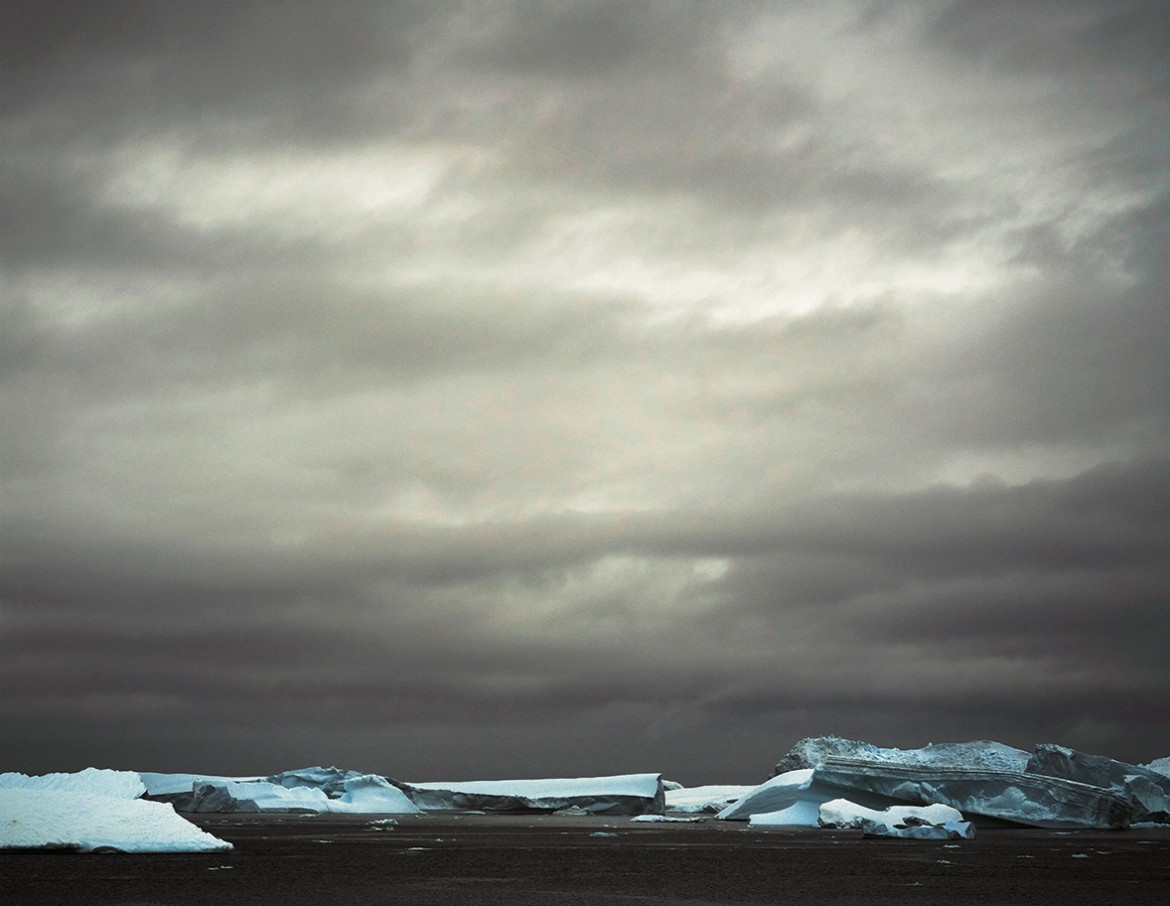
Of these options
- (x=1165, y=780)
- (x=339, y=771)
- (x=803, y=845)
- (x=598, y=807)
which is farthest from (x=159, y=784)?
(x=1165, y=780)

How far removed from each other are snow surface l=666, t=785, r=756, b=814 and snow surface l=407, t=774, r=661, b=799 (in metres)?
8.40

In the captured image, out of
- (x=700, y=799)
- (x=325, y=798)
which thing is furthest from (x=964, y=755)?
(x=325, y=798)

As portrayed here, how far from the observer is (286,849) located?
29562 millimetres

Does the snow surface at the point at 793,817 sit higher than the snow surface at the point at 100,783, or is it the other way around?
the snow surface at the point at 100,783

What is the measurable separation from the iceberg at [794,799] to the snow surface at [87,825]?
27145 millimetres

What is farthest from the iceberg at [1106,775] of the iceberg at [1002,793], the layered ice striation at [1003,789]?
the iceberg at [1002,793]

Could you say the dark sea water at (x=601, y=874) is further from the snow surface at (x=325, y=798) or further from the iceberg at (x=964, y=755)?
the snow surface at (x=325, y=798)

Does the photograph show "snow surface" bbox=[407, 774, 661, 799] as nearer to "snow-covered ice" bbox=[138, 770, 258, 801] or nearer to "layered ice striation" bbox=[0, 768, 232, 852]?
"snow-covered ice" bbox=[138, 770, 258, 801]

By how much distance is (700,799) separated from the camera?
264ft

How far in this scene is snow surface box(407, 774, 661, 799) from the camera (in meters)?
60.3

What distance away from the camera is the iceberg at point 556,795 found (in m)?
60.6

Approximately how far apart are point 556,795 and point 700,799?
66.1 feet

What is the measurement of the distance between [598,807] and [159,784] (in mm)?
21852

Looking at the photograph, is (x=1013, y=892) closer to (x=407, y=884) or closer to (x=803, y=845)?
(x=407, y=884)
